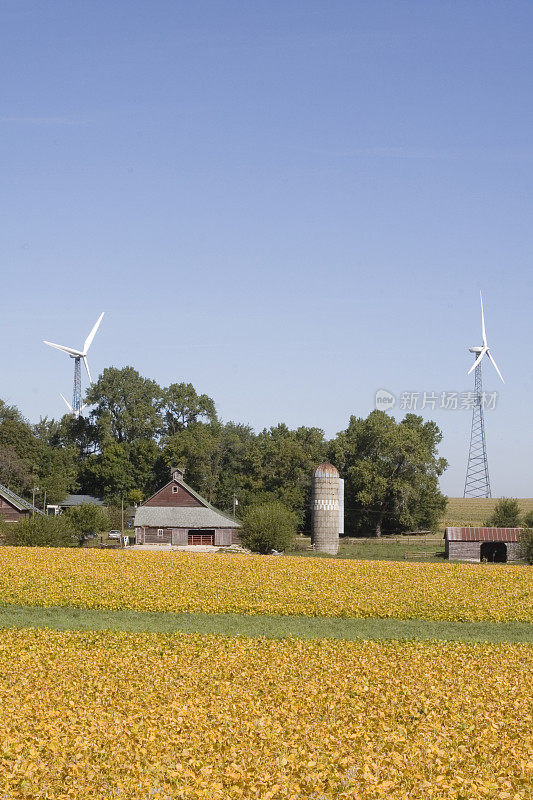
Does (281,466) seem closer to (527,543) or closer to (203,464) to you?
(203,464)

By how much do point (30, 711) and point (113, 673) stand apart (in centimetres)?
457

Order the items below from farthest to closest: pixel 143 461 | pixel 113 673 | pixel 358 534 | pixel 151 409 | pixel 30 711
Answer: pixel 151 409 → pixel 143 461 → pixel 358 534 → pixel 113 673 → pixel 30 711

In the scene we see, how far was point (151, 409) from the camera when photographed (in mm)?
141750

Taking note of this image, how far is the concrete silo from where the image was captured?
263ft

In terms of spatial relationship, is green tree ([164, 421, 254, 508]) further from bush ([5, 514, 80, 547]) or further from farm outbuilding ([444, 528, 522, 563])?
bush ([5, 514, 80, 547])

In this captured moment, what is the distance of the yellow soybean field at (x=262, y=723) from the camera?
12023 millimetres

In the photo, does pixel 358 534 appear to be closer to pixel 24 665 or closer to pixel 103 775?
pixel 24 665

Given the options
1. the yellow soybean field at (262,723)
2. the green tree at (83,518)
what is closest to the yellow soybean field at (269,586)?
the yellow soybean field at (262,723)

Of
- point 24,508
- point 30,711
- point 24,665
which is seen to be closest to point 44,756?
point 30,711

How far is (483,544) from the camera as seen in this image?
2862 inches

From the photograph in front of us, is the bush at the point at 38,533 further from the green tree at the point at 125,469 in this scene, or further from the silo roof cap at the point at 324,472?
the green tree at the point at 125,469

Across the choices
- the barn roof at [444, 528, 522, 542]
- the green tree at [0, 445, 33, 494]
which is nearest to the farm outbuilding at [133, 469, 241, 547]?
the barn roof at [444, 528, 522, 542]

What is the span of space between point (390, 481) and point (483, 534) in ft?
148

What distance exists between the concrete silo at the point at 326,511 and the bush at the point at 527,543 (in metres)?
19.0
